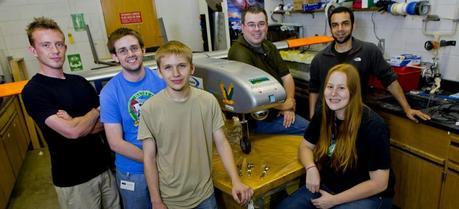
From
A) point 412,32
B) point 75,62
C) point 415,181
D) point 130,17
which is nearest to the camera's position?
point 415,181

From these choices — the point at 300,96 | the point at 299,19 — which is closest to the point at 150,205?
the point at 300,96

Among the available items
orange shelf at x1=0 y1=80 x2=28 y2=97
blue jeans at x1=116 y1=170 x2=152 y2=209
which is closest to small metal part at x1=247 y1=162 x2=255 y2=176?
blue jeans at x1=116 y1=170 x2=152 y2=209

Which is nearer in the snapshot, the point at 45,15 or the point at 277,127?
the point at 277,127

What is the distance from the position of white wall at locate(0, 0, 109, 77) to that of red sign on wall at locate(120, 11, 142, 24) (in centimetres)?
30

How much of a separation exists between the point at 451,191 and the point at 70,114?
2.15 metres

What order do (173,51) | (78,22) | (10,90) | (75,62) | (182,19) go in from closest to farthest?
(173,51) → (10,90) → (78,22) → (75,62) → (182,19)

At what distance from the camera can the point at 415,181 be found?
2.12 metres

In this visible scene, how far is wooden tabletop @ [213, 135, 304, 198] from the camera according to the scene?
1.37m

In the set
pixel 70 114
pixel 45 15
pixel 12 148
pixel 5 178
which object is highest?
pixel 45 15

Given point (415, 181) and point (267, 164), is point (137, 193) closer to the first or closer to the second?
point (267, 164)

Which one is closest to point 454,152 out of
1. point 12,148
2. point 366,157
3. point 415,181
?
point 415,181

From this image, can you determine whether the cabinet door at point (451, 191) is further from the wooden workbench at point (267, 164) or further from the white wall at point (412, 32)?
the wooden workbench at point (267, 164)

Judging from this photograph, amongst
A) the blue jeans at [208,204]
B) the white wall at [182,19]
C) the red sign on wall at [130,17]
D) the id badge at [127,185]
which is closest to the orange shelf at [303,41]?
the blue jeans at [208,204]

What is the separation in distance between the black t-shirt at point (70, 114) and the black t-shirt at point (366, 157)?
1.14 meters
